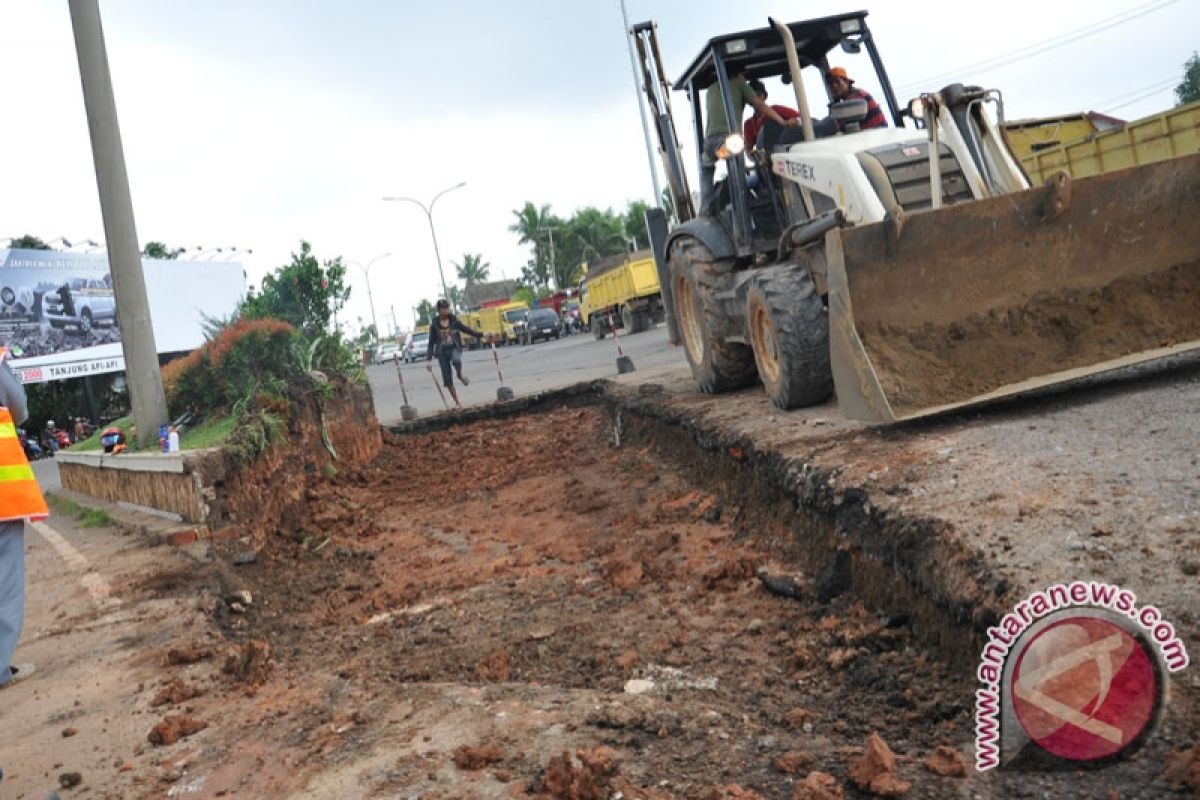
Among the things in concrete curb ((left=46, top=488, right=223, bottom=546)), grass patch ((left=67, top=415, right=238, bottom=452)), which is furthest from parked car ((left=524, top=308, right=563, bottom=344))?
grass patch ((left=67, top=415, right=238, bottom=452))

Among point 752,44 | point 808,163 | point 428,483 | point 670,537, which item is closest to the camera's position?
point 670,537

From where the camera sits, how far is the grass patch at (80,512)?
30.3 ft

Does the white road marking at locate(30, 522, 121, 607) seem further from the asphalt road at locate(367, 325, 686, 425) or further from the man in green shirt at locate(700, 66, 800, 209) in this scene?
the asphalt road at locate(367, 325, 686, 425)

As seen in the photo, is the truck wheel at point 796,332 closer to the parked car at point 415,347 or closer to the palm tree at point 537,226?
the parked car at point 415,347

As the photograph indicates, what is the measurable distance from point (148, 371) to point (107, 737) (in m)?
6.13

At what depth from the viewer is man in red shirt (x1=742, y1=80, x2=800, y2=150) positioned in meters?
7.79

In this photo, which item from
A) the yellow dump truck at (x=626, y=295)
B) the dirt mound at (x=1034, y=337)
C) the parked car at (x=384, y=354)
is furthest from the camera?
the parked car at (x=384, y=354)

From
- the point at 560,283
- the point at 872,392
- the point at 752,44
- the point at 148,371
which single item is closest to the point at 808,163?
the point at 752,44

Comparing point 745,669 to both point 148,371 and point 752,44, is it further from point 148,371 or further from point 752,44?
point 148,371

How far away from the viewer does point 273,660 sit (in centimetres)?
450

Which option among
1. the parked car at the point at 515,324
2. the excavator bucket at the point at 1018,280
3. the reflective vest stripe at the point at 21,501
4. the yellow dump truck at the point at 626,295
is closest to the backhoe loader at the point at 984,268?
the excavator bucket at the point at 1018,280

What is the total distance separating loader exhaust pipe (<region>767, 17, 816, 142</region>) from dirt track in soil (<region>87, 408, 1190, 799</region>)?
2837 millimetres

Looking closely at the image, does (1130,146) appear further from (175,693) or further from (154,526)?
(175,693)

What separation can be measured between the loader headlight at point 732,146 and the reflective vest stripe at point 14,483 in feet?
16.4
